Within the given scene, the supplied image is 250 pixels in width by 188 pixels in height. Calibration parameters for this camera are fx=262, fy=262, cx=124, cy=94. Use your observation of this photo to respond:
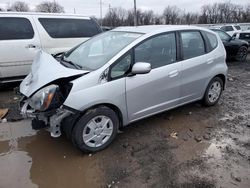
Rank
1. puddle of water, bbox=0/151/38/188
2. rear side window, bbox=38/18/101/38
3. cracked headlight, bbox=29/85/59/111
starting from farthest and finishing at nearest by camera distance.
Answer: rear side window, bbox=38/18/101/38 < cracked headlight, bbox=29/85/59/111 < puddle of water, bbox=0/151/38/188

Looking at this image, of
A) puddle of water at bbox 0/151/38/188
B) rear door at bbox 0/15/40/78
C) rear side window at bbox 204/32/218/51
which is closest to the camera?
puddle of water at bbox 0/151/38/188

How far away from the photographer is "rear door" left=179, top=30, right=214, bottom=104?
14.5 feet

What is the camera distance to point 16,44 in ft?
19.8

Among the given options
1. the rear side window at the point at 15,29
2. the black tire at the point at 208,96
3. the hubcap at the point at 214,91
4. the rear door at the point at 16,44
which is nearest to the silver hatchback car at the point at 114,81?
the black tire at the point at 208,96

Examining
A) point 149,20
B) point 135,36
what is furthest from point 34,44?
point 149,20

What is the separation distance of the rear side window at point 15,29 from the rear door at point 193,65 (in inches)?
148

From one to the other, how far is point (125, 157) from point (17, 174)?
1.37 m

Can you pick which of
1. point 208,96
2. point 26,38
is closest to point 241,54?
point 208,96

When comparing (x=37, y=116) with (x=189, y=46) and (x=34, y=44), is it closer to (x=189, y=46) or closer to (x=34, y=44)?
(x=189, y=46)

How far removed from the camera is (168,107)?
4.36 meters

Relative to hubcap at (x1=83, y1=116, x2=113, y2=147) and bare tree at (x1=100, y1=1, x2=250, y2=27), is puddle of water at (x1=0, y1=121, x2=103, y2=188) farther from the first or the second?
bare tree at (x1=100, y1=1, x2=250, y2=27)

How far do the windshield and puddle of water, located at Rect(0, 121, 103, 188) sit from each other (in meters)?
1.23

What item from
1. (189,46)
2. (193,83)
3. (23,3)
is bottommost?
(193,83)

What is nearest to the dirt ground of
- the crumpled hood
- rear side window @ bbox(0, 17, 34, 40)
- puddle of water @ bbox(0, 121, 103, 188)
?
puddle of water @ bbox(0, 121, 103, 188)
